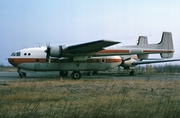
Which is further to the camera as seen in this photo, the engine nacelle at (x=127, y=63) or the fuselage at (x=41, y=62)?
the engine nacelle at (x=127, y=63)

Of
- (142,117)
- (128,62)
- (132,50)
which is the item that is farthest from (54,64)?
(142,117)

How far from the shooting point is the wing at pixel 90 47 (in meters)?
20.5

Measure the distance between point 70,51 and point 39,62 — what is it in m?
3.38

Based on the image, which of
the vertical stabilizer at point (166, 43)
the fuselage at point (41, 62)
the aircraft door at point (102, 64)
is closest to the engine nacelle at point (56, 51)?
the fuselage at point (41, 62)

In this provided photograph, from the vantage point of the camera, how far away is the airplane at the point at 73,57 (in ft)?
70.4

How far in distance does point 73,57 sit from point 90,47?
2.29 metres

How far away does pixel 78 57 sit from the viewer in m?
22.9

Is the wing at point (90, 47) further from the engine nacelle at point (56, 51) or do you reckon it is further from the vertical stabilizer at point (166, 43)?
the vertical stabilizer at point (166, 43)

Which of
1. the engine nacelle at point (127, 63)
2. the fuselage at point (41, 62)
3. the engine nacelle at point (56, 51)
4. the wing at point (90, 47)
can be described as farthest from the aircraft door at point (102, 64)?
the engine nacelle at point (127, 63)

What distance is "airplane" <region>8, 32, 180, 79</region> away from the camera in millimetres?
21464

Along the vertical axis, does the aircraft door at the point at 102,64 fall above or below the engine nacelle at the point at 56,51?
below

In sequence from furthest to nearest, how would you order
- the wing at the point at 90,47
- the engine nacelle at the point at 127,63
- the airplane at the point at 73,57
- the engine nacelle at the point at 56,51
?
the engine nacelle at the point at 127,63 < the airplane at the point at 73,57 < the engine nacelle at the point at 56,51 < the wing at the point at 90,47

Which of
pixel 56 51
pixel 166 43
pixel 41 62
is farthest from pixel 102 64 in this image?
pixel 166 43

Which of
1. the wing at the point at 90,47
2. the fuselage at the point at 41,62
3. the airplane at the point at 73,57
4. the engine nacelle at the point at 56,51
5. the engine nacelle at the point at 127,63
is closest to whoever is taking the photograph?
the wing at the point at 90,47
